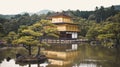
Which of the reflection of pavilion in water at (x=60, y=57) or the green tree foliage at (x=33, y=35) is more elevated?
the green tree foliage at (x=33, y=35)

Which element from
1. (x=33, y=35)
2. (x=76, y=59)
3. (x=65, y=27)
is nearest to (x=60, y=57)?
(x=76, y=59)

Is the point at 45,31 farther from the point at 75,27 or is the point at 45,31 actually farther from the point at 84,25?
the point at 84,25

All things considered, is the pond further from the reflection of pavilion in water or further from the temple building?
the temple building

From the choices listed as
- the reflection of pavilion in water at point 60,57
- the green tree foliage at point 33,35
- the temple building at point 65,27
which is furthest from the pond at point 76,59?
the temple building at point 65,27

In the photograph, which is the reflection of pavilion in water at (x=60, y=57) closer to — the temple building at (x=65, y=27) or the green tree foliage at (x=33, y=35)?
the green tree foliage at (x=33, y=35)

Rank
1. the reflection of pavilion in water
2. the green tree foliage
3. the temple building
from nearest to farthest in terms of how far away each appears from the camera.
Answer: the reflection of pavilion in water, the green tree foliage, the temple building

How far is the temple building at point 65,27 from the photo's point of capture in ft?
163

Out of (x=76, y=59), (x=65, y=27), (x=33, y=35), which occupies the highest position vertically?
(x=33, y=35)

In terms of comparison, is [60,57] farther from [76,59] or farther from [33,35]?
[33,35]

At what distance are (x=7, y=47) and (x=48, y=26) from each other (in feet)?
34.9

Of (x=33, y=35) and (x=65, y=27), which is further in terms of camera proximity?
(x=65, y=27)

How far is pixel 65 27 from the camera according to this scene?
1965 inches

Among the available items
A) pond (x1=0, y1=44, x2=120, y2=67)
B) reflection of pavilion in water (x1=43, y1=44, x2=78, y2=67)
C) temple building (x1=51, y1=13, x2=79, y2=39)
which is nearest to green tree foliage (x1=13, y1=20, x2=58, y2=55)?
pond (x1=0, y1=44, x2=120, y2=67)

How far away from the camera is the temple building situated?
163 feet
